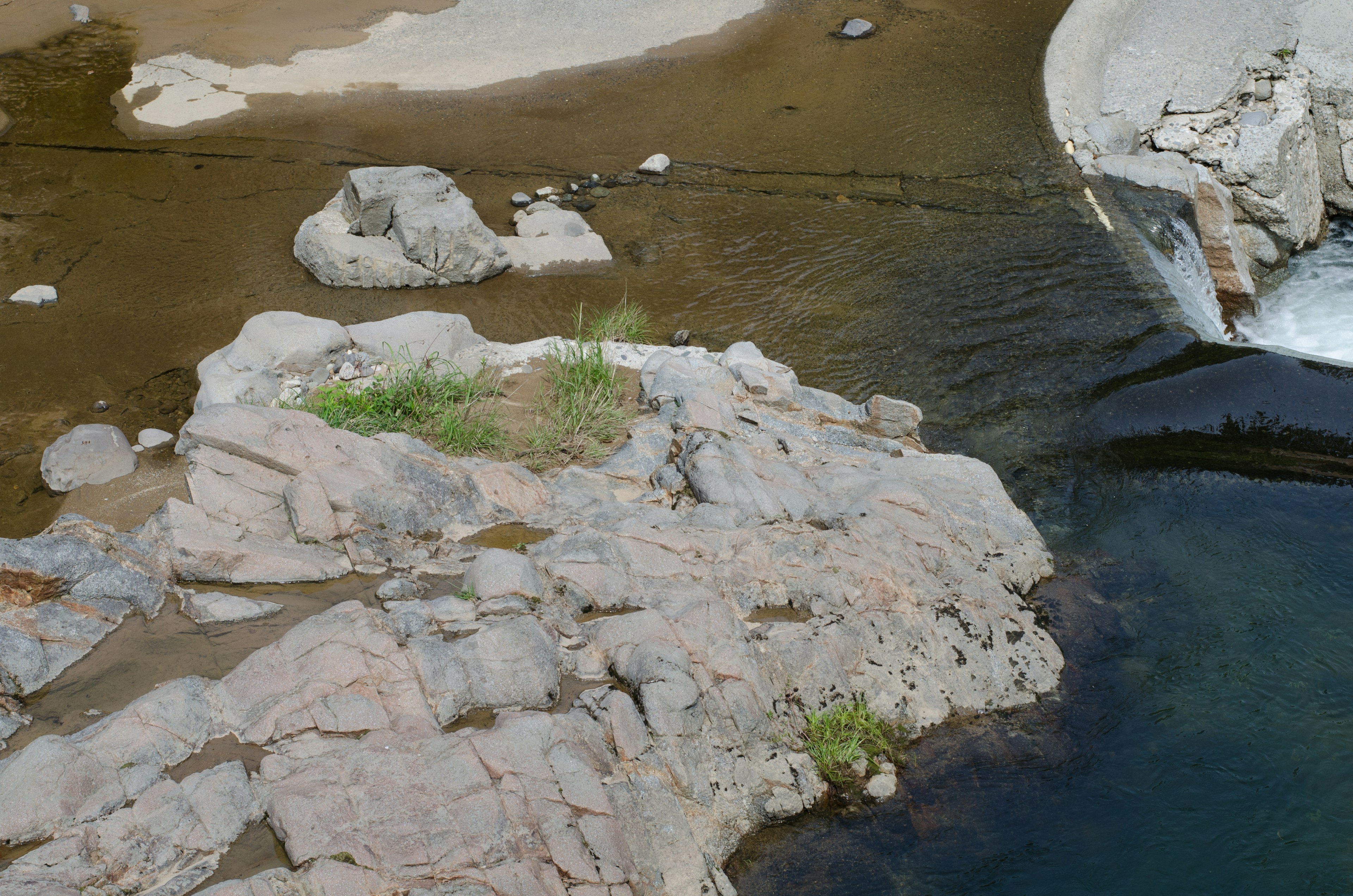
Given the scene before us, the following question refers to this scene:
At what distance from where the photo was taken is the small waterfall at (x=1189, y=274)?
7969mm

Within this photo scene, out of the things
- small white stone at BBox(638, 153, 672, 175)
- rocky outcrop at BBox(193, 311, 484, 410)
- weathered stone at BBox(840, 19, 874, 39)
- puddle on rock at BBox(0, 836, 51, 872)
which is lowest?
rocky outcrop at BBox(193, 311, 484, 410)

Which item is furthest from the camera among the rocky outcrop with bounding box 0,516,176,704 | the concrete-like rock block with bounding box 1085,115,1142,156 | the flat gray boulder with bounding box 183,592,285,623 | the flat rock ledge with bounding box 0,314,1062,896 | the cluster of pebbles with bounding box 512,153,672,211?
the concrete-like rock block with bounding box 1085,115,1142,156

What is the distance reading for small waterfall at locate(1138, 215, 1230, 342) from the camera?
7.97m

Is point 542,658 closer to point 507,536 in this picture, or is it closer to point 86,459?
point 507,536

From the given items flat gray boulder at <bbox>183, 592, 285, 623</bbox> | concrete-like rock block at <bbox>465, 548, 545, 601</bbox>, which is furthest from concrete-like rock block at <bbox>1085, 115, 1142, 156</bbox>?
flat gray boulder at <bbox>183, 592, 285, 623</bbox>

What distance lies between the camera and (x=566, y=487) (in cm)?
562

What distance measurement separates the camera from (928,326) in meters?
7.69

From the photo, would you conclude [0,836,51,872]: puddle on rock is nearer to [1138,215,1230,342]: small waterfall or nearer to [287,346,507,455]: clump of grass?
[287,346,507,455]: clump of grass

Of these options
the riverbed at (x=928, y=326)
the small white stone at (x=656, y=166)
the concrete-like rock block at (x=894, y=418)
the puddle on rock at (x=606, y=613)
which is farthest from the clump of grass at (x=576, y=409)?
the small white stone at (x=656, y=166)

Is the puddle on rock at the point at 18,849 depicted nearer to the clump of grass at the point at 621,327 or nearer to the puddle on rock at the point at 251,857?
the puddle on rock at the point at 251,857

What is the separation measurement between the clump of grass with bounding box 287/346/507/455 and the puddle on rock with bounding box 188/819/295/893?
2864mm

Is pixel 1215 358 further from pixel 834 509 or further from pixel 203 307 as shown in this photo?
pixel 203 307

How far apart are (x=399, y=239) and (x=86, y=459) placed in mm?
3217

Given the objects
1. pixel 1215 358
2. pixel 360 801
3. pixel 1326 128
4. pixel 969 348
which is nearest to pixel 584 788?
pixel 360 801
